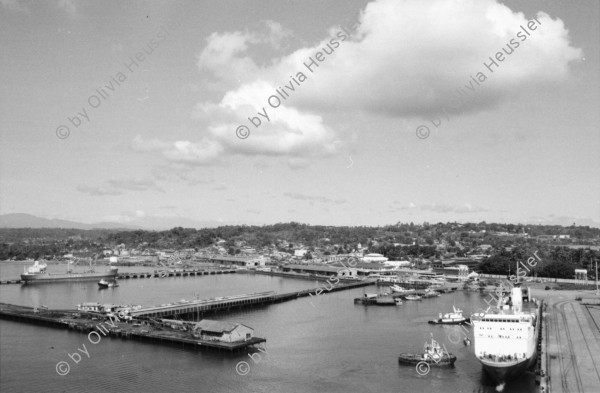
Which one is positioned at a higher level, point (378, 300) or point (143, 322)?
point (143, 322)

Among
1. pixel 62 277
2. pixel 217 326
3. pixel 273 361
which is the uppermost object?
pixel 217 326

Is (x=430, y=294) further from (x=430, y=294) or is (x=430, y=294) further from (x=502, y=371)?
(x=502, y=371)

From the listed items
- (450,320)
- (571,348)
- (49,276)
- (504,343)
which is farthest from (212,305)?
(49,276)

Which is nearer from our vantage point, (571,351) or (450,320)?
(571,351)

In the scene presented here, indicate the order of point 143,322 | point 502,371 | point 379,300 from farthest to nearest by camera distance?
point 379,300 < point 143,322 < point 502,371

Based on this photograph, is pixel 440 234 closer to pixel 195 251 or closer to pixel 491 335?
pixel 195 251

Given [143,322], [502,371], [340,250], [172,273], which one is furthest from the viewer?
[340,250]
